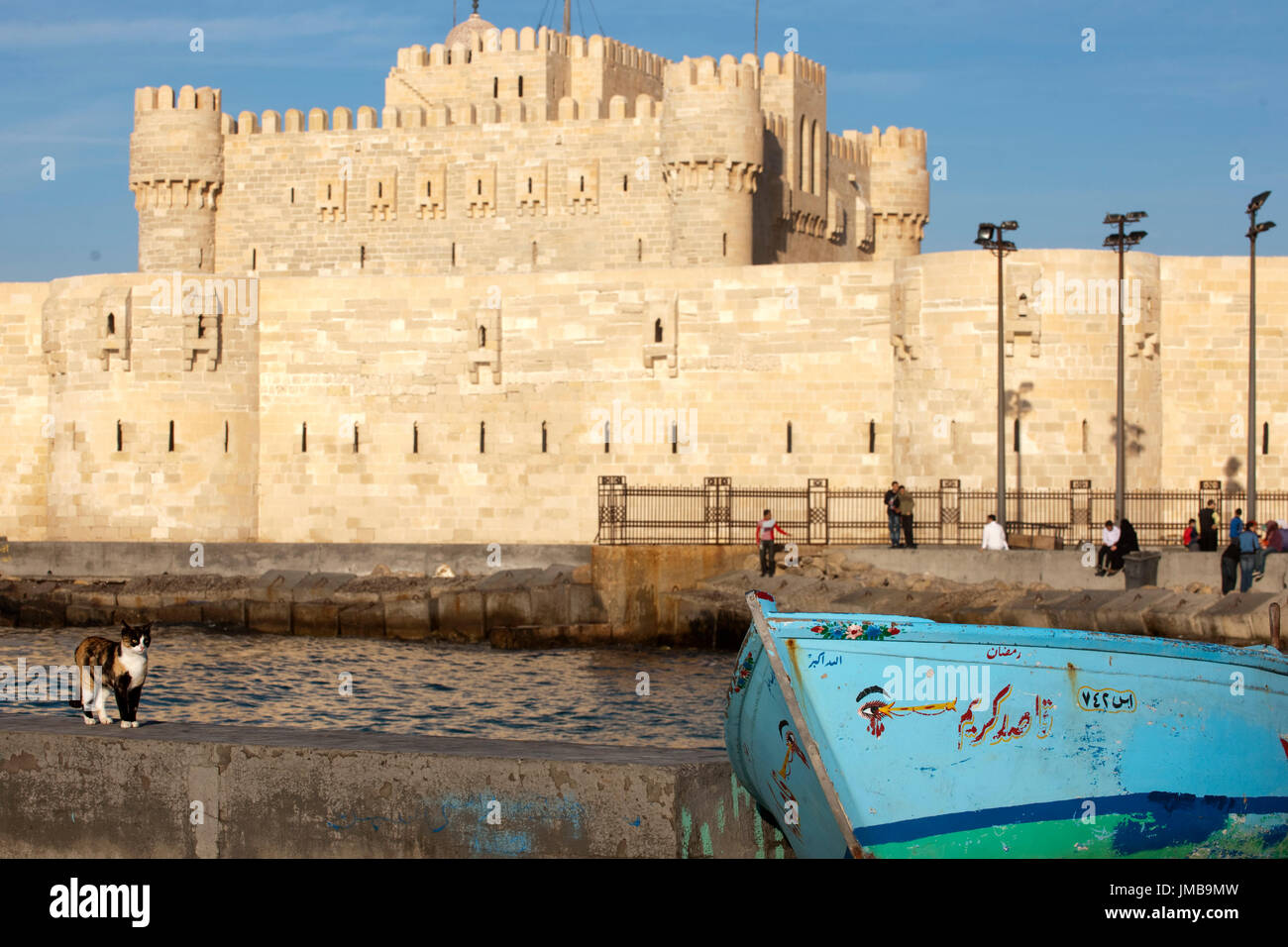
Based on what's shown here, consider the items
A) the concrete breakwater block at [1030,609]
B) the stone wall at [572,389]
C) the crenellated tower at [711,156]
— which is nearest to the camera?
the concrete breakwater block at [1030,609]

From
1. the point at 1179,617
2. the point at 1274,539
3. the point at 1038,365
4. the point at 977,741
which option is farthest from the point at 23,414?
the point at 977,741

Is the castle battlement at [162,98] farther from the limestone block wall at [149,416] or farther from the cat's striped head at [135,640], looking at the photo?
the cat's striped head at [135,640]

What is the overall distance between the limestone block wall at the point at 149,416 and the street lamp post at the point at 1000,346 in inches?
504

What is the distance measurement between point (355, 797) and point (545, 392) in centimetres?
2198

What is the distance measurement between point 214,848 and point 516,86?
1285 inches

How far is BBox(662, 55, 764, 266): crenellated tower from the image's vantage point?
32750mm

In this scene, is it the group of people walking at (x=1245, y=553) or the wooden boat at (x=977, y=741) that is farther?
the group of people walking at (x=1245, y=553)

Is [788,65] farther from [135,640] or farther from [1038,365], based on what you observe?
[135,640]

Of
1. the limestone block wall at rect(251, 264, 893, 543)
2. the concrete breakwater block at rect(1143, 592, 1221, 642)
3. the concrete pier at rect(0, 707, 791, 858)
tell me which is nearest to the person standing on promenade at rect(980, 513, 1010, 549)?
the concrete breakwater block at rect(1143, 592, 1221, 642)

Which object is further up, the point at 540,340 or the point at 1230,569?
the point at 540,340

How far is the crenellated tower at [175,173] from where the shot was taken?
36438 millimetres

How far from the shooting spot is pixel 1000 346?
77.0 ft

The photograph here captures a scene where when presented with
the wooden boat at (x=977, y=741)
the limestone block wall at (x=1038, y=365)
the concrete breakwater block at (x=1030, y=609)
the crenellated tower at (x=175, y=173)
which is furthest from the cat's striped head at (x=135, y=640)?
the crenellated tower at (x=175, y=173)
